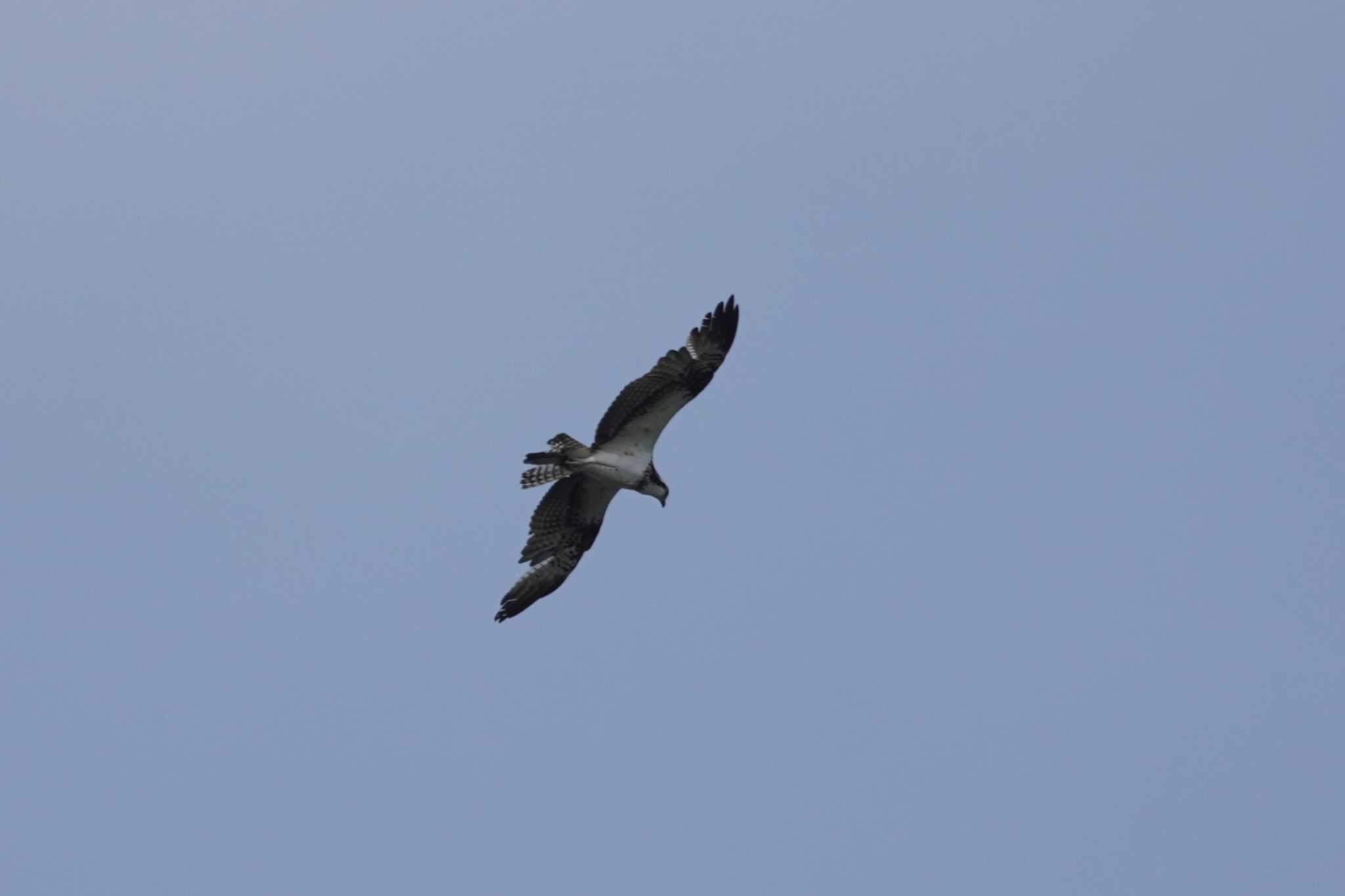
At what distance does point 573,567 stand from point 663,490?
1.75 metres

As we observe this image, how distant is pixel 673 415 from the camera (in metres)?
25.7

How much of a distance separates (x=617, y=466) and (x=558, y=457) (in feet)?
2.38

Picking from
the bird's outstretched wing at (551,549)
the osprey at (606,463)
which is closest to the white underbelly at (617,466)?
the osprey at (606,463)

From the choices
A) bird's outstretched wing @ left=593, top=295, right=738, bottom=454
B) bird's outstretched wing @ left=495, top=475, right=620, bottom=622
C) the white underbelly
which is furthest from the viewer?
bird's outstretched wing @ left=495, top=475, right=620, bottom=622

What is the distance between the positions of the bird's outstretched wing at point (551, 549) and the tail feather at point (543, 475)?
2.67 feet

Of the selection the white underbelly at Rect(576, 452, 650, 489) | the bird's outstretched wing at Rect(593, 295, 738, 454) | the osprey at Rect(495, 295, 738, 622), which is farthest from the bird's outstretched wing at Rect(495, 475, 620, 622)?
the bird's outstretched wing at Rect(593, 295, 738, 454)

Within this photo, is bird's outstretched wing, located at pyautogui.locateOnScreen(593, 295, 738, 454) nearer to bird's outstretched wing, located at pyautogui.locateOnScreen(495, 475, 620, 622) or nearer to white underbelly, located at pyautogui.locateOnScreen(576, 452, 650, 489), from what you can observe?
white underbelly, located at pyautogui.locateOnScreen(576, 452, 650, 489)

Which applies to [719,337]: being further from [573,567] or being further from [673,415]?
[573,567]

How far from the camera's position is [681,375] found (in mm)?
25234

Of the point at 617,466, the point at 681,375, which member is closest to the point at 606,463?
the point at 617,466

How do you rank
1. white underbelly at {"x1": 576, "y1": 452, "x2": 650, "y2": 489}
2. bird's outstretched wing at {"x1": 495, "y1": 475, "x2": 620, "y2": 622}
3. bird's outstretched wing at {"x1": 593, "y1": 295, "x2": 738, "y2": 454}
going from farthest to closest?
bird's outstretched wing at {"x1": 495, "y1": 475, "x2": 620, "y2": 622}
white underbelly at {"x1": 576, "y1": 452, "x2": 650, "y2": 489}
bird's outstretched wing at {"x1": 593, "y1": 295, "x2": 738, "y2": 454}

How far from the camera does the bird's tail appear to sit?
84.9 feet

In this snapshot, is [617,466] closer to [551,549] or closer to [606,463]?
[606,463]

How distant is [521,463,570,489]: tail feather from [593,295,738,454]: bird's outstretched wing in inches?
36.4
